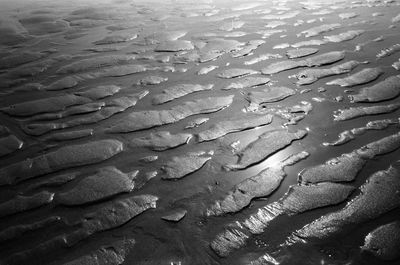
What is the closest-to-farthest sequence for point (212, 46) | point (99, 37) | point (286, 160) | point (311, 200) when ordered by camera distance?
point (311, 200), point (286, 160), point (212, 46), point (99, 37)

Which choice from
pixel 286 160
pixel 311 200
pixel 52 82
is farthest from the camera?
pixel 52 82

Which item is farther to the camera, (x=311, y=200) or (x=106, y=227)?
(x=311, y=200)

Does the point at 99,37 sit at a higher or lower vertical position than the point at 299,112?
higher

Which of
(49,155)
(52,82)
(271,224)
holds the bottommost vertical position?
(271,224)

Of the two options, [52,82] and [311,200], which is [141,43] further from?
[311,200]

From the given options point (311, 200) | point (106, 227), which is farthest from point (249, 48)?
point (106, 227)

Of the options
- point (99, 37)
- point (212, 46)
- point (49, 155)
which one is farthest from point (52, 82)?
point (212, 46)
